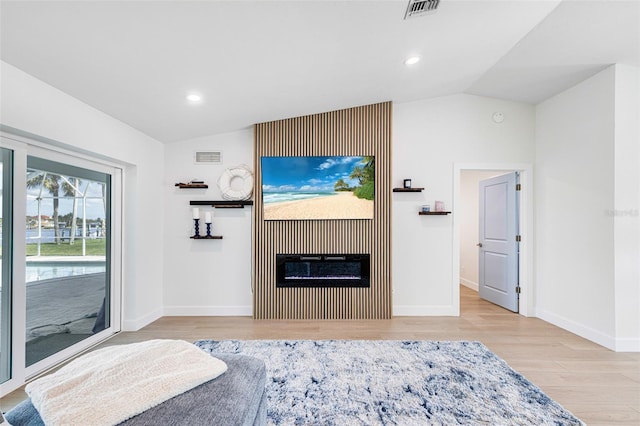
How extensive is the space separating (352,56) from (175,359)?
100 inches

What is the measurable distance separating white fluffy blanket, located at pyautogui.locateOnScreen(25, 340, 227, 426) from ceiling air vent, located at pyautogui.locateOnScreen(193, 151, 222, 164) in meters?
2.79

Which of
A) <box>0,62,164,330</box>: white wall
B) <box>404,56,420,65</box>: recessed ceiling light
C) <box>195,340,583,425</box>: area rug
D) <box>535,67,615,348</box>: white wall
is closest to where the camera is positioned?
<box>195,340,583,425</box>: area rug

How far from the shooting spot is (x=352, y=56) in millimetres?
2482

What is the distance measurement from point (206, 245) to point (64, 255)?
148cm

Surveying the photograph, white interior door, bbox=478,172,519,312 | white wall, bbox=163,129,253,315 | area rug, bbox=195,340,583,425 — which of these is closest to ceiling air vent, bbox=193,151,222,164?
white wall, bbox=163,129,253,315

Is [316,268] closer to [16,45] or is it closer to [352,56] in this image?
[352,56]

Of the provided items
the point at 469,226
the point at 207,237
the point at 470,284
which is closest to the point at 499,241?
the point at 469,226

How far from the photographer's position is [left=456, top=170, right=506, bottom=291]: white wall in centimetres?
540

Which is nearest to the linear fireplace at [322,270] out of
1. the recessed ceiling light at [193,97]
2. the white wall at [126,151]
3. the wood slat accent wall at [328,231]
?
the wood slat accent wall at [328,231]

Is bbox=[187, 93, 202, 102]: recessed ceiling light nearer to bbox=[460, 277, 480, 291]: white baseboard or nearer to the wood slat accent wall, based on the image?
the wood slat accent wall

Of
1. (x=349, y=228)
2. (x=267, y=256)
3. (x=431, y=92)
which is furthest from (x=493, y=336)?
(x=431, y=92)

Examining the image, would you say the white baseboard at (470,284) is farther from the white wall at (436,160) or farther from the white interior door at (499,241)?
the white wall at (436,160)

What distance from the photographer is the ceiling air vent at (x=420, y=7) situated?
6.37 ft

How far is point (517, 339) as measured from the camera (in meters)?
3.09
